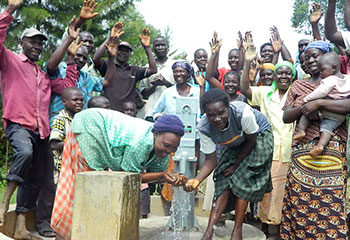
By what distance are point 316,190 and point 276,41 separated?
3.33 meters

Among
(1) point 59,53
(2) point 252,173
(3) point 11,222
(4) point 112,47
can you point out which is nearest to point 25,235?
(3) point 11,222

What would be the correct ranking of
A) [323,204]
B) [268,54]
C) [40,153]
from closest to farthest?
[323,204] < [40,153] < [268,54]

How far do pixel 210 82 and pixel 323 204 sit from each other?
2.75 m

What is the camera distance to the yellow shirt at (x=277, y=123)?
4.94 meters

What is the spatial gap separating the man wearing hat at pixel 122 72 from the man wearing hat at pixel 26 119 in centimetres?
123

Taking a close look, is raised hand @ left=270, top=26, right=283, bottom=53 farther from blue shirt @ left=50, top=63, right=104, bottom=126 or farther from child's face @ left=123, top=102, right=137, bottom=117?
blue shirt @ left=50, top=63, right=104, bottom=126

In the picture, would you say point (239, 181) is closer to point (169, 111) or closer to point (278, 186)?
point (278, 186)

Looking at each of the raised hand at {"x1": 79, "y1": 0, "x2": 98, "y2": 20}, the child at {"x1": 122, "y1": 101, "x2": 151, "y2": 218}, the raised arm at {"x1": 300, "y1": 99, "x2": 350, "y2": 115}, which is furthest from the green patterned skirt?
the raised hand at {"x1": 79, "y1": 0, "x2": 98, "y2": 20}

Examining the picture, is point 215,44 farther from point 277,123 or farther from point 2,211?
point 2,211

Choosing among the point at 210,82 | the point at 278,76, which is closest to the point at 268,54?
the point at 210,82

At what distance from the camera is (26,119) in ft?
14.4

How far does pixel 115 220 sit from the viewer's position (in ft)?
10.6

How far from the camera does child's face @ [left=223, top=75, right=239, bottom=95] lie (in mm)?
5594

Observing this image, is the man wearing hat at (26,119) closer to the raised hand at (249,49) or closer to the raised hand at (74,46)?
the raised hand at (74,46)
